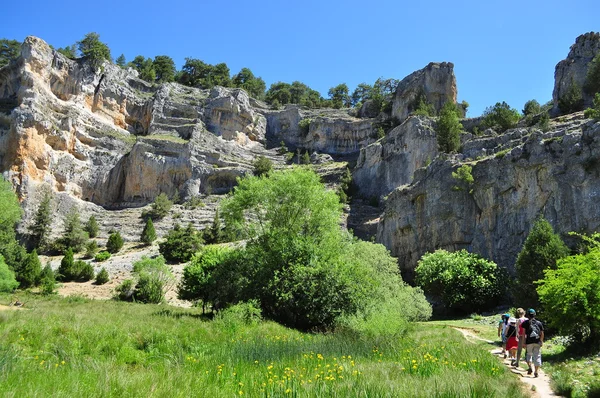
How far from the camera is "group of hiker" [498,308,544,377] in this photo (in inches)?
395

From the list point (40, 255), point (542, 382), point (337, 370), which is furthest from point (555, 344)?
point (40, 255)

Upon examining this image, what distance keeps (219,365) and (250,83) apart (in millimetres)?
98856

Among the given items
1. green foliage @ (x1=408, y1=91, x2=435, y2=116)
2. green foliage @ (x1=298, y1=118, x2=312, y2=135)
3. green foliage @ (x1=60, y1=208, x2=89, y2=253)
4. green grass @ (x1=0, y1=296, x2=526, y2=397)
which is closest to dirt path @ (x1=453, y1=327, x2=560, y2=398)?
green grass @ (x1=0, y1=296, x2=526, y2=397)

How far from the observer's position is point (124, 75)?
264 feet

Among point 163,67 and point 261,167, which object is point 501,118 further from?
point 163,67

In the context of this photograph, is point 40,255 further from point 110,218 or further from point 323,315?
point 323,315

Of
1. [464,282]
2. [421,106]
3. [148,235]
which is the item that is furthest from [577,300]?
[421,106]

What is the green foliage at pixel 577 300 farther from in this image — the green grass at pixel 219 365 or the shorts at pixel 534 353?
the green grass at pixel 219 365

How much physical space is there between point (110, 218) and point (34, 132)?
1607 cm

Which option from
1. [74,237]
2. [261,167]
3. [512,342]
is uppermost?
[261,167]

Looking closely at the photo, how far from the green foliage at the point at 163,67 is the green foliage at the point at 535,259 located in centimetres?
8737

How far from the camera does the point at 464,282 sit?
3222cm

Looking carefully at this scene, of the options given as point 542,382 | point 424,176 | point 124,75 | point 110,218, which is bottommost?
point 542,382

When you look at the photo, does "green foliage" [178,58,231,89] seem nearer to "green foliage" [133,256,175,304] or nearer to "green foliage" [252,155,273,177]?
"green foliage" [252,155,273,177]
